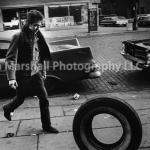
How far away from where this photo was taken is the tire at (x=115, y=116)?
12.4ft

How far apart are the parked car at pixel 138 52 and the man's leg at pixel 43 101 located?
12.4 ft

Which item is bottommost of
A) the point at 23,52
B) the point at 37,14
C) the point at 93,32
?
the point at 93,32

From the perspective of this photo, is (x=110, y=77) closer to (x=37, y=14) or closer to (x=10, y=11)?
(x=37, y=14)

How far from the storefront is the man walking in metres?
25.6

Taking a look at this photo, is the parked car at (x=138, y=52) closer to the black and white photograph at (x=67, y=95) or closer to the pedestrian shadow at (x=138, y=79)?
the black and white photograph at (x=67, y=95)

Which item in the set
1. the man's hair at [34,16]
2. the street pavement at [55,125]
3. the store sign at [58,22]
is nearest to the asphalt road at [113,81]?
the street pavement at [55,125]

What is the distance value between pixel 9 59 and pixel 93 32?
20.4 meters

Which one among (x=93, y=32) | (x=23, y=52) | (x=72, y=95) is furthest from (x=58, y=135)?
(x=93, y=32)

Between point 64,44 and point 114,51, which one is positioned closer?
point 64,44

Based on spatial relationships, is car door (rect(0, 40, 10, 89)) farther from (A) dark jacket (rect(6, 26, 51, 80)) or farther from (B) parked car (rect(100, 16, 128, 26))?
(B) parked car (rect(100, 16, 128, 26))

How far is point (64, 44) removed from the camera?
801 centimetres

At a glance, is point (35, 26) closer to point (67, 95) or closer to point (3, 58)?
point (3, 58)

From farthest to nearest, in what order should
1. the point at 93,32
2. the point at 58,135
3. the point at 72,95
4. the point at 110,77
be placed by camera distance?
the point at 93,32, the point at 110,77, the point at 72,95, the point at 58,135

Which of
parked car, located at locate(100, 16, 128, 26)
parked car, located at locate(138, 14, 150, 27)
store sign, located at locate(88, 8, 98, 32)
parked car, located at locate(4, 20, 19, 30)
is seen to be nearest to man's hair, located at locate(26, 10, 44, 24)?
store sign, located at locate(88, 8, 98, 32)
